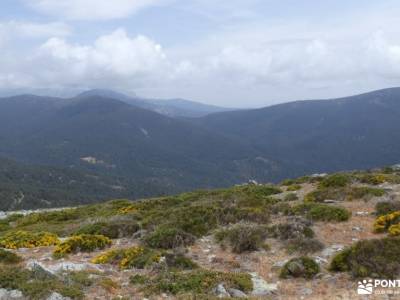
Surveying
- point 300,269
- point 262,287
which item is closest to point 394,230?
point 300,269

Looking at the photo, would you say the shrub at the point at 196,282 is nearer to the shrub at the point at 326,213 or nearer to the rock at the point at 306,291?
the rock at the point at 306,291

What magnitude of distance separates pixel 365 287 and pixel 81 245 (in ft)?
33.4

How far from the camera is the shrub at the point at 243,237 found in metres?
15.4

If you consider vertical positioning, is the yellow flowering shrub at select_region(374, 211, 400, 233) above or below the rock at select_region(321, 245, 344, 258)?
above

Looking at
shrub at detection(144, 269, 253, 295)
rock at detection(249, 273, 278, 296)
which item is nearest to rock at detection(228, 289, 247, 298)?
shrub at detection(144, 269, 253, 295)

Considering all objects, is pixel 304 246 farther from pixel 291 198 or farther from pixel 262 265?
pixel 291 198

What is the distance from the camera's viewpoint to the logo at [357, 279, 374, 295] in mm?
10959

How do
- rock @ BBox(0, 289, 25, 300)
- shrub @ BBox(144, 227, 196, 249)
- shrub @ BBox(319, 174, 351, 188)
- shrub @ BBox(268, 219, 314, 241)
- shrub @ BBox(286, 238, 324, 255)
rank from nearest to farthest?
rock @ BBox(0, 289, 25, 300) → shrub @ BBox(286, 238, 324, 255) → shrub @ BBox(268, 219, 314, 241) → shrub @ BBox(144, 227, 196, 249) → shrub @ BBox(319, 174, 351, 188)

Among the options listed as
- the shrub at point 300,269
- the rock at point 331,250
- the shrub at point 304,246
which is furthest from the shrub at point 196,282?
the rock at point 331,250

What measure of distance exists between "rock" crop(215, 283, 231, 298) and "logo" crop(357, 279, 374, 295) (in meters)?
3.16

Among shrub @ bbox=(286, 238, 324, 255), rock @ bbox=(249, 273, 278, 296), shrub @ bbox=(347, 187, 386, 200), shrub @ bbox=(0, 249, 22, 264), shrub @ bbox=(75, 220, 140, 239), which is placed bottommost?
shrub @ bbox=(75, 220, 140, 239)

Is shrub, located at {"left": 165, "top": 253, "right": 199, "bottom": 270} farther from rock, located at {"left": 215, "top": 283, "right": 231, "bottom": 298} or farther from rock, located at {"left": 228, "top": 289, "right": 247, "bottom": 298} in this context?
rock, located at {"left": 228, "top": 289, "right": 247, "bottom": 298}

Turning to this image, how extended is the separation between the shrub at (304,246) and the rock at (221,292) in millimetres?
4167

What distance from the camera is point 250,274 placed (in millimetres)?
12852
